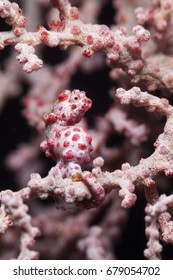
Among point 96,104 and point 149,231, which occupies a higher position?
point 96,104

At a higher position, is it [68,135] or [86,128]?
[86,128]

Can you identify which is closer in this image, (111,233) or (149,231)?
(149,231)

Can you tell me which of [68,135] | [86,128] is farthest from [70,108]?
[86,128]

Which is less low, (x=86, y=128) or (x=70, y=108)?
(x=86, y=128)

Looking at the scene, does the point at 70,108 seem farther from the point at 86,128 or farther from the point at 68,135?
the point at 86,128

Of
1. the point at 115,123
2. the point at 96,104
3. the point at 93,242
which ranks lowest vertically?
the point at 93,242

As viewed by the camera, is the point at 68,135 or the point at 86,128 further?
the point at 86,128
